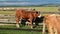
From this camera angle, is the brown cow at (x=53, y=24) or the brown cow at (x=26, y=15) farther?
the brown cow at (x=26, y=15)

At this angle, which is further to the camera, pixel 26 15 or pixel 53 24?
pixel 26 15

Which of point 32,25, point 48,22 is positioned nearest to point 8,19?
point 32,25

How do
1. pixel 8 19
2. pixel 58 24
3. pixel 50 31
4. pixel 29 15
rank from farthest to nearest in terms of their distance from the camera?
pixel 29 15 < pixel 8 19 < pixel 50 31 < pixel 58 24

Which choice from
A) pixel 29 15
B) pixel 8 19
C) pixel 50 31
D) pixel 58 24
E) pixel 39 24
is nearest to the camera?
pixel 58 24

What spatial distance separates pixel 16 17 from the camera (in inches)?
554

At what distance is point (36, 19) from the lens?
42.5ft

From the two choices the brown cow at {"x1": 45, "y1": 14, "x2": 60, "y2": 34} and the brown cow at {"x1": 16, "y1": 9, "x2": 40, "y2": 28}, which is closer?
the brown cow at {"x1": 45, "y1": 14, "x2": 60, "y2": 34}

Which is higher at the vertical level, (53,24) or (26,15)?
(53,24)

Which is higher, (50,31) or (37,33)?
(50,31)

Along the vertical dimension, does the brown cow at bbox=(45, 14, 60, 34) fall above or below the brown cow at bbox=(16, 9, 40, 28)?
above

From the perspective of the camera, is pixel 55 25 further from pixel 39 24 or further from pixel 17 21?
pixel 17 21

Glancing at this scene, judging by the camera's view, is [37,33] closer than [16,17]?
Yes

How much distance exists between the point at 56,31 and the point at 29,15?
24.1ft

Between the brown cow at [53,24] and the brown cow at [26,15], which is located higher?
the brown cow at [53,24]
